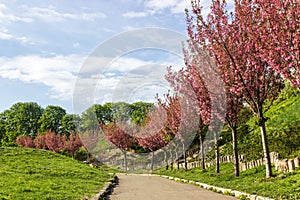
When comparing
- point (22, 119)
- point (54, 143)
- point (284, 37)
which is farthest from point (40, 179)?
point (22, 119)

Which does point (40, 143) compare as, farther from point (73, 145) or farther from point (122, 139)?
point (122, 139)

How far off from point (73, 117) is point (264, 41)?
98425 millimetres

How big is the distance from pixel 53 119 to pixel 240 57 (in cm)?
9822

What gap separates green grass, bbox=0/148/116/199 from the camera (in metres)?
13.8

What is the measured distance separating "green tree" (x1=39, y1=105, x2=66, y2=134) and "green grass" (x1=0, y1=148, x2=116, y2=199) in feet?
229

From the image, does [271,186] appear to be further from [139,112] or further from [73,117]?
[73,117]

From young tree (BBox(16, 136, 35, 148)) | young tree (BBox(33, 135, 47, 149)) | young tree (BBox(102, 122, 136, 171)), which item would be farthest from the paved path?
young tree (BBox(16, 136, 35, 148))

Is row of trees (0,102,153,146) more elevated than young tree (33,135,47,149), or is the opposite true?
row of trees (0,102,153,146)

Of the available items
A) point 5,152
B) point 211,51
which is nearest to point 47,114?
point 5,152

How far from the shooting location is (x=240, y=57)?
55.2 ft

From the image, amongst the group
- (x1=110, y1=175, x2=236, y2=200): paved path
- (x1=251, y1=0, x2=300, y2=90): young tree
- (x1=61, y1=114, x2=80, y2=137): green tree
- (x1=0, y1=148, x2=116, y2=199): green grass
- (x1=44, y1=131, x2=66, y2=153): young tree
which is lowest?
(x1=110, y1=175, x2=236, y2=200): paved path

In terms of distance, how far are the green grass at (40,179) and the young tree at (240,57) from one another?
28.1 feet

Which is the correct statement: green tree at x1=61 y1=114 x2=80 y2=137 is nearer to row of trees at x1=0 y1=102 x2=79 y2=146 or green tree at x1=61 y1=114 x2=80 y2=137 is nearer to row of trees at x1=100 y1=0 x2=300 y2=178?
row of trees at x1=0 y1=102 x2=79 y2=146

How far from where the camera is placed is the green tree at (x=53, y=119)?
103750mm
